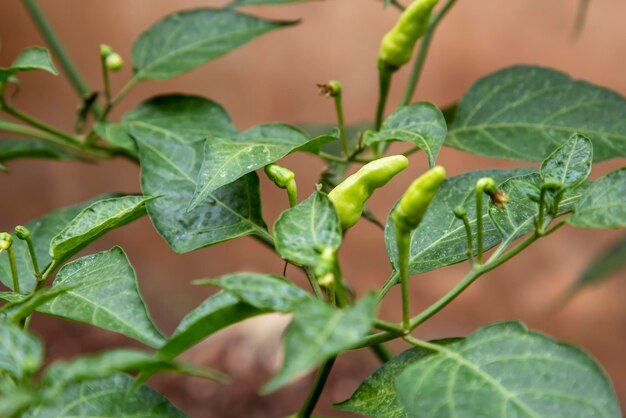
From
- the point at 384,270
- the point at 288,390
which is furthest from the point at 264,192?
the point at 288,390

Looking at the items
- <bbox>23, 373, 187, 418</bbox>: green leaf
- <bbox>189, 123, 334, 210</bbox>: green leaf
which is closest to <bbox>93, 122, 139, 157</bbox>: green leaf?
<bbox>189, 123, 334, 210</bbox>: green leaf

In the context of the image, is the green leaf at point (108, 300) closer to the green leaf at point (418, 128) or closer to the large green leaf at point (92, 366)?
the large green leaf at point (92, 366)

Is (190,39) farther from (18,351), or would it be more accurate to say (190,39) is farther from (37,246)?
(18,351)

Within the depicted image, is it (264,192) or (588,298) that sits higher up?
(264,192)

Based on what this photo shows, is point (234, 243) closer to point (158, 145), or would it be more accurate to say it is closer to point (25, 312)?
point (158, 145)

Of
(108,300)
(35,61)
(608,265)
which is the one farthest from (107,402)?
(608,265)
